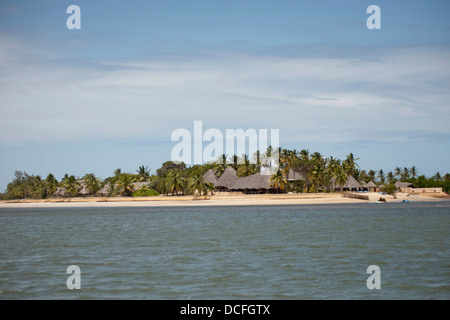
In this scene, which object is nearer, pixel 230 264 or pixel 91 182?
pixel 230 264

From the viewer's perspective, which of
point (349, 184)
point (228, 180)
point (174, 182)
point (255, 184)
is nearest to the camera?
point (255, 184)

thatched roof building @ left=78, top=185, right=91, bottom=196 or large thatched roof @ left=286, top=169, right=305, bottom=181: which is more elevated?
large thatched roof @ left=286, top=169, right=305, bottom=181

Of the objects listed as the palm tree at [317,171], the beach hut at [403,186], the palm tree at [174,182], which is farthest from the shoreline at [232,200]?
the beach hut at [403,186]

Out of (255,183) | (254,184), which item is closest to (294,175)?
(255,183)

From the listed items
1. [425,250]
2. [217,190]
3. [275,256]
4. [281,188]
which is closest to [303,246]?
[275,256]

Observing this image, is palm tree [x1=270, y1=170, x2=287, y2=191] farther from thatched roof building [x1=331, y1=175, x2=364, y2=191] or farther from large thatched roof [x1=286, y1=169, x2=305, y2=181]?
thatched roof building [x1=331, y1=175, x2=364, y2=191]

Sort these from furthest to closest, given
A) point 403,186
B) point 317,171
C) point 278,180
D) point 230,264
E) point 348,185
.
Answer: point 403,186 → point 348,185 → point 317,171 → point 278,180 → point 230,264

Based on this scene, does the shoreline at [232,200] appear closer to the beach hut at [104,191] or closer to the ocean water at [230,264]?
the beach hut at [104,191]

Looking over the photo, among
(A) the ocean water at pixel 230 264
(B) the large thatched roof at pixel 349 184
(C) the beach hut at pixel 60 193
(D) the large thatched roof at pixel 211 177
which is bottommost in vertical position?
(A) the ocean water at pixel 230 264

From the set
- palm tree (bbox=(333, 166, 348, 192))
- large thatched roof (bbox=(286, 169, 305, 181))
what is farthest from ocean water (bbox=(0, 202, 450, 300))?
large thatched roof (bbox=(286, 169, 305, 181))

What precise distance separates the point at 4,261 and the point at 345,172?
302ft

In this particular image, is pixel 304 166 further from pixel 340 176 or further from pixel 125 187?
pixel 125 187

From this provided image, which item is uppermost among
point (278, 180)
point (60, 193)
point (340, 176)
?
point (340, 176)

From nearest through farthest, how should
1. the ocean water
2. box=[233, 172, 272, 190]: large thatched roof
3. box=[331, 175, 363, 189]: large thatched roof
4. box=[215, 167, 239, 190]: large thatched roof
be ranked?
the ocean water, box=[233, 172, 272, 190]: large thatched roof, box=[215, 167, 239, 190]: large thatched roof, box=[331, 175, 363, 189]: large thatched roof
